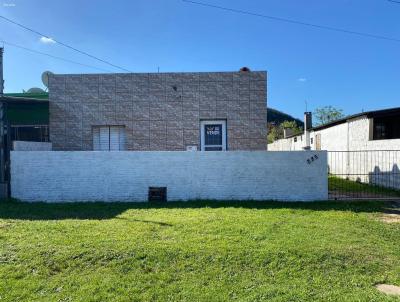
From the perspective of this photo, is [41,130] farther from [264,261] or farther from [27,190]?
[264,261]

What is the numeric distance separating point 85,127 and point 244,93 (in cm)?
647

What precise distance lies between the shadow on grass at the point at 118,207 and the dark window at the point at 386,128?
20.7 ft

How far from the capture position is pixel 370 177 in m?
14.7

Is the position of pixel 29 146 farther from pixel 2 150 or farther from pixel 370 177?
pixel 370 177

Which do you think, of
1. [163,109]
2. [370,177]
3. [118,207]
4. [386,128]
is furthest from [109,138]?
[386,128]

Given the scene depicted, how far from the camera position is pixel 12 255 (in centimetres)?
532

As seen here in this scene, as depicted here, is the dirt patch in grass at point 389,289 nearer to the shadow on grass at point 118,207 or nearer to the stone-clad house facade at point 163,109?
the shadow on grass at point 118,207

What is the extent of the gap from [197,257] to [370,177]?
40.6 ft

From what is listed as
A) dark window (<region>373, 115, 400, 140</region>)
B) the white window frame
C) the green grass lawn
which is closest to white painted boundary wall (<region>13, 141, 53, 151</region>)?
the white window frame

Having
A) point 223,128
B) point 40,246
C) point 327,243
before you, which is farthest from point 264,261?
point 223,128

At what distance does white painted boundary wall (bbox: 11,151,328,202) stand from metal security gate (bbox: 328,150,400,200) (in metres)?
1.69

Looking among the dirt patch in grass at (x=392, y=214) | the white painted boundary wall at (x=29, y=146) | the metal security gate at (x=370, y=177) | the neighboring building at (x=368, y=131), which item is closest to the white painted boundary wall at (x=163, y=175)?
the white painted boundary wall at (x=29, y=146)

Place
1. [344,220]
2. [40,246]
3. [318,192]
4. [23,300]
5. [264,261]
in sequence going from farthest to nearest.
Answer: [318,192]
[344,220]
[40,246]
[264,261]
[23,300]

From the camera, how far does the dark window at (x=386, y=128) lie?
1489 cm
